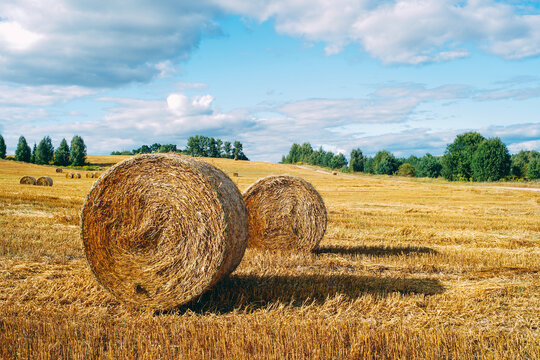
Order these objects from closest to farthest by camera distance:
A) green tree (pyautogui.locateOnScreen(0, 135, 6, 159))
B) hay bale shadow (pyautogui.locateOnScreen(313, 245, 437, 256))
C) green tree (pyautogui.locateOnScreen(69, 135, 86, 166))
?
1. hay bale shadow (pyautogui.locateOnScreen(313, 245, 437, 256))
2. green tree (pyautogui.locateOnScreen(69, 135, 86, 166))
3. green tree (pyautogui.locateOnScreen(0, 135, 6, 159))

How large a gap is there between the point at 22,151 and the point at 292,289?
96075mm

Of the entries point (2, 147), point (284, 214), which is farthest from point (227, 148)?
point (284, 214)

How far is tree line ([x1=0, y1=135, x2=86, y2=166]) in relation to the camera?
82.1 meters

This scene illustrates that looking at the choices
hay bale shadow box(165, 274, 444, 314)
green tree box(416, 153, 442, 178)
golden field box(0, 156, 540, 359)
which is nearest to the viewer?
golden field box(0, 156, 540, 359)

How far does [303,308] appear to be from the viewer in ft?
17.9

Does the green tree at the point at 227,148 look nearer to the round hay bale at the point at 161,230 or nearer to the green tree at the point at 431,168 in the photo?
the green tree at the point at 431,168

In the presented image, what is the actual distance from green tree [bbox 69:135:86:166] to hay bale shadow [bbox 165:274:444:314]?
80.0 metres

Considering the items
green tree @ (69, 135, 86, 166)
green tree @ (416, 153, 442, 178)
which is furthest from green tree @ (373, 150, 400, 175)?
green tree @ (69, 135, 86, 166)

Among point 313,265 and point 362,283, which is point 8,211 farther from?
point 362,283

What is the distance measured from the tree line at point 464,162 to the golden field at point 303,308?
67.1 metres

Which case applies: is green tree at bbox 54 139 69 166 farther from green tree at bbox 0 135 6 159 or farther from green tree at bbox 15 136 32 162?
green tree at bbox 0 135 6 159

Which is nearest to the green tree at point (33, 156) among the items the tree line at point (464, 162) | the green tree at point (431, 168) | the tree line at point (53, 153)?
the tree line at point (53, 153)

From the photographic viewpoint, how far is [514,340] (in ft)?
14.9

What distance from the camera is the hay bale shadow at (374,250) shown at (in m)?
9.30
